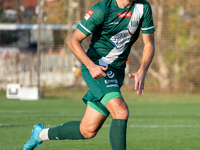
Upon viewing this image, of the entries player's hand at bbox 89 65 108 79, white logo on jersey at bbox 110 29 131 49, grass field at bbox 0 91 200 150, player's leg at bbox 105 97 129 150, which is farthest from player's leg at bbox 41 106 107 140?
→ grass field at bbox 0 91 200 150

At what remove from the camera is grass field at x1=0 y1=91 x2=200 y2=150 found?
561 centimetres

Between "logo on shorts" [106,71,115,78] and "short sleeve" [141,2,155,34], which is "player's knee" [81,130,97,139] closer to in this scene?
"logo on shorts" [106,71,115,78]

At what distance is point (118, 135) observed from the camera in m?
3.74

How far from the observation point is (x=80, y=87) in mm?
14734

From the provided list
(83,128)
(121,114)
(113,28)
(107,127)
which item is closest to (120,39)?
(113,28)

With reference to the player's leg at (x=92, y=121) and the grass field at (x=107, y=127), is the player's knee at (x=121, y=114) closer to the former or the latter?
the player's leg at (x=92, y=121)

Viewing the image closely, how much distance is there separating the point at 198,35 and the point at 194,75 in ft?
5.16

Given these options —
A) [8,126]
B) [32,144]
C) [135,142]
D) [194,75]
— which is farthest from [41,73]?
[32,144]

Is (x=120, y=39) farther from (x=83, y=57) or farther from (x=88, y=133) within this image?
(x=88, y=133)

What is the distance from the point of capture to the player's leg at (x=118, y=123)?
12.2 ft

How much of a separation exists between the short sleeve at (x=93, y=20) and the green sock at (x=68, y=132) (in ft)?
3.53

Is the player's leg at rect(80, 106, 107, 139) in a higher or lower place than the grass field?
higher

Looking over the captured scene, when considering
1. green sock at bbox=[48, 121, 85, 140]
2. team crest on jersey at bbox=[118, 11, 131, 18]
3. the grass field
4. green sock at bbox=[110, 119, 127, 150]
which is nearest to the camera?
green sock at bbox=[110, 119, 127, 150]

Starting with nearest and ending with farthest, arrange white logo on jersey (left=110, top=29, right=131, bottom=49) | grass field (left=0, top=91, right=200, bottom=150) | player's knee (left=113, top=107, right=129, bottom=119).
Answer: player's knee (left=113, top=107, right=129, bottom=119), white logo on jersey (left=110, top=29, right=131, bottom=49), grass field (left=0, top=91, right=200, bottom=150)
